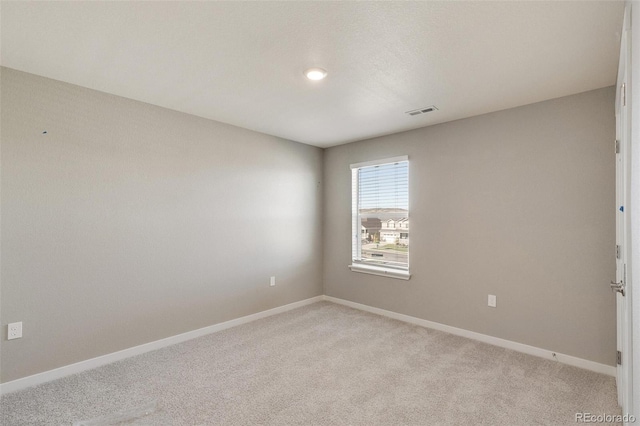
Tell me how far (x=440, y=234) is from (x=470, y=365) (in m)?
1.41

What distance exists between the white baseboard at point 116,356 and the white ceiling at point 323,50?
2.32 m

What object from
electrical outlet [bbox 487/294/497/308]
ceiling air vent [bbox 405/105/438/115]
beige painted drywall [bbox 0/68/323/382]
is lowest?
electrical outlet [bbox 487/294/497/308]

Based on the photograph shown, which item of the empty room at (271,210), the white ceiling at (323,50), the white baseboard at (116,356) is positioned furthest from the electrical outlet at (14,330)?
the white ceiling at (323,50)

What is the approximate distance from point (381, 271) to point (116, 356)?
299 cm

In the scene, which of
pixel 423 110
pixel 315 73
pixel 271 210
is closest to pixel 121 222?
pixel 271 210

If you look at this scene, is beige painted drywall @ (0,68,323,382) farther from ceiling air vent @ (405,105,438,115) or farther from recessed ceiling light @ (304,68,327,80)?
ceiling air vent @ (405,105,438,115)

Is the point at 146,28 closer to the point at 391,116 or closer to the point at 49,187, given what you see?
the point at 49,187

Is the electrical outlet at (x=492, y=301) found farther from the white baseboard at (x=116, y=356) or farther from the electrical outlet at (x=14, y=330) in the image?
the electrical outlet at (x=14, y=330)

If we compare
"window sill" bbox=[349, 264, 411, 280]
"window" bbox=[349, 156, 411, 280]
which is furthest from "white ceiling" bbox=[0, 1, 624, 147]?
"window sill" bbox=[349, 264, 411, 280]

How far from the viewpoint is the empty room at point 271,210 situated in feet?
6.27

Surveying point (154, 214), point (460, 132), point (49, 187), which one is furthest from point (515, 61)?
point (49, 187)

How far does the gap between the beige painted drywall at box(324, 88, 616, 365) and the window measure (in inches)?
6.1

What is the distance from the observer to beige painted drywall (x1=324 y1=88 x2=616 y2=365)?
2.67 meters

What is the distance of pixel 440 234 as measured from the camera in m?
3.66
